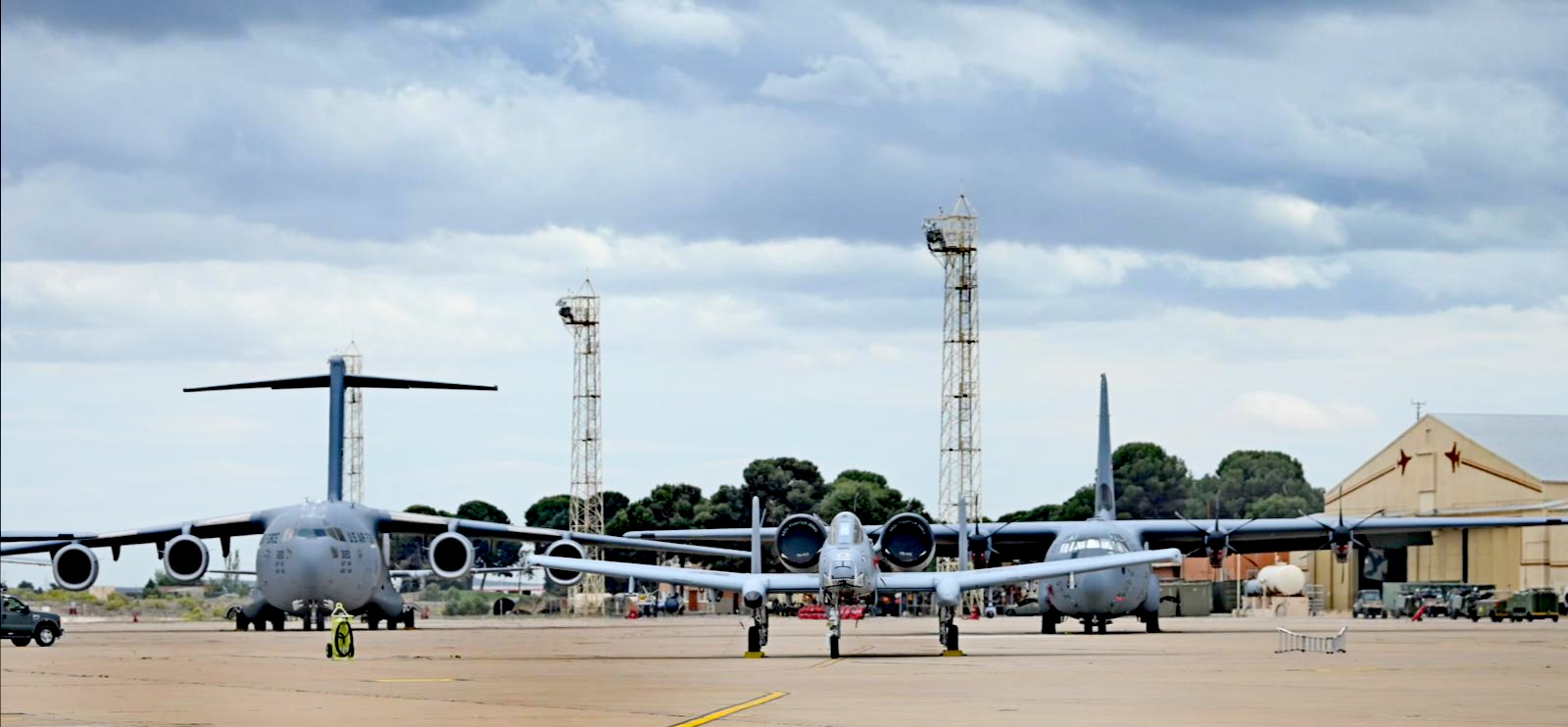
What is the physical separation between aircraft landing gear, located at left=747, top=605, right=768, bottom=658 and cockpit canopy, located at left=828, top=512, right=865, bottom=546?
187 centimetres

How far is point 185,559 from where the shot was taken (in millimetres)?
55406

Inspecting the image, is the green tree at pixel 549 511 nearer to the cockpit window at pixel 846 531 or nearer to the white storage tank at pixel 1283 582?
the white storage tank at pixel 1283 582

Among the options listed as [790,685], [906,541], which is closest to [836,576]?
[906,541]

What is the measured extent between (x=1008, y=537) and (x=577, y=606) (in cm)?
4825

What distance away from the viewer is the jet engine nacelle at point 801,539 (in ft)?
128

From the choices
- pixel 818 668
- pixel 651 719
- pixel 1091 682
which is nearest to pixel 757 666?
pixel 818 668

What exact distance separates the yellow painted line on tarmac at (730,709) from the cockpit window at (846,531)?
12.4 meters

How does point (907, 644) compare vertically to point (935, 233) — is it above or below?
below

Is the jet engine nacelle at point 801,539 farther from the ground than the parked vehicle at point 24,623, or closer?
farther from the ground

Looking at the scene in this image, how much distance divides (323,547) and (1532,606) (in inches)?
2053

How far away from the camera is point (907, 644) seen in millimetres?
43969

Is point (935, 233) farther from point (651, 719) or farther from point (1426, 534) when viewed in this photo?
point (651, 719)

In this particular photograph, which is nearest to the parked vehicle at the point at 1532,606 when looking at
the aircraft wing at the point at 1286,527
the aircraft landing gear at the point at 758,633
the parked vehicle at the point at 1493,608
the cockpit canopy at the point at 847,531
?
the parked vehicle at the point at 1493,608

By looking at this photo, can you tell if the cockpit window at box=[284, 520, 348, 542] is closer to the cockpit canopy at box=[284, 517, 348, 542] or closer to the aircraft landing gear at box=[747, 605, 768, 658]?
the cockpit canopy at box=[284, 517, 348, 542]
